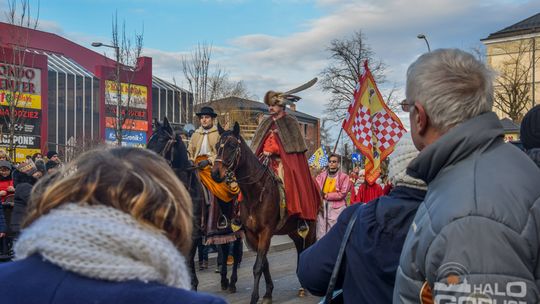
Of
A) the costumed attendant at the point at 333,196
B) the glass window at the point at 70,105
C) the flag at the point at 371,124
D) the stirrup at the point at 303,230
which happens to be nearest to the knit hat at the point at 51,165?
the stirrup at the point at 303,230

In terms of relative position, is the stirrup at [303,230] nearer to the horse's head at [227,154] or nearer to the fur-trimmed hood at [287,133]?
the fur-trimmed hood at [287,133]

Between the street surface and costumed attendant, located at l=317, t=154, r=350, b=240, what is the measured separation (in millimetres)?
1091

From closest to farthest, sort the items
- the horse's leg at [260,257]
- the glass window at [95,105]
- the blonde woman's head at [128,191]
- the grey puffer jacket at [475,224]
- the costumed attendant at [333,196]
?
1. the blonde woman's head at [128,191]
2. the grey puffer jacket at [475,224]
3. the horse's leg at [260,257]
4. the costumed attendant at [333,196]
5. the glass window at [95,105]

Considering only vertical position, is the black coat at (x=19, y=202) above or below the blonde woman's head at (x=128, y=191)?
below

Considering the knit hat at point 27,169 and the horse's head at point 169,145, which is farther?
the knit hat at point 27,169

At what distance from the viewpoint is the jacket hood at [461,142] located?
1.96m

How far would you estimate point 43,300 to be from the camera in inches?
59.4

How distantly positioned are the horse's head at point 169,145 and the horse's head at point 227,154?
0.69m

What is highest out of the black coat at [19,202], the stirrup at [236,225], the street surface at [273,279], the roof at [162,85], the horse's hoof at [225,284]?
the roof at [162,85]

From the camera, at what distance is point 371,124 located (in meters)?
9.27

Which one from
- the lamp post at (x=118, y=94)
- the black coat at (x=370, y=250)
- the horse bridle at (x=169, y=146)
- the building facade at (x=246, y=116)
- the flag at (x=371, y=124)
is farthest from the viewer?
the building facade at (x=246, y=116)

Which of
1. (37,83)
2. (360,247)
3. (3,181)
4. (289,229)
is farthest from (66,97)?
(360,247)

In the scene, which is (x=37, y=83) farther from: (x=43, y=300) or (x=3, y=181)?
(x=43, y=300)

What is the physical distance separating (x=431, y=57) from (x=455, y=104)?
0.20 metres
